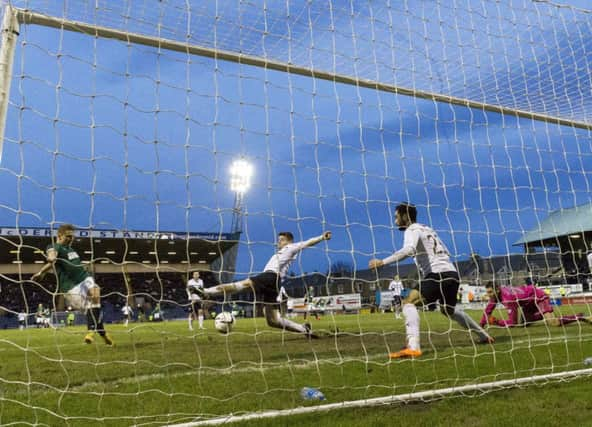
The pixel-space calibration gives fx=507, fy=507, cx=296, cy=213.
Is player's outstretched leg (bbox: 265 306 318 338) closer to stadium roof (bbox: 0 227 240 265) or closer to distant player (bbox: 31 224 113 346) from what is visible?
stadium roof (bbox: 0 227 240 265)

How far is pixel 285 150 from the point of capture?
4.38 meters

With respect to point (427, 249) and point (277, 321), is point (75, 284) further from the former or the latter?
point (427, 249)

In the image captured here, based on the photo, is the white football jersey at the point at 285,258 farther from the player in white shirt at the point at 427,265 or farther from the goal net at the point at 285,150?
the player in white shirt at the point at 427,265

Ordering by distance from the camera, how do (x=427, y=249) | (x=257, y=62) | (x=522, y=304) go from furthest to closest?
(x=522, y=304), (x=427, y=249), (x=257, y=62)

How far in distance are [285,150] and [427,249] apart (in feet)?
6.66

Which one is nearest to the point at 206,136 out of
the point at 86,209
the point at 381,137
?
the point at 86,209

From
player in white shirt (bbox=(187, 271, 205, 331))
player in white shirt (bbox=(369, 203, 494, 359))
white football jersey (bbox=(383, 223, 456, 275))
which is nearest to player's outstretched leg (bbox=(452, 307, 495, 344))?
player in white shirt (bbox=(369, 203, 494, 359))

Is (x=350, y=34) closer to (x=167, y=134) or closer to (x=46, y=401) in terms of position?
(x=167, y=134)

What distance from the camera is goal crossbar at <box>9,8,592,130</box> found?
3.69 meters

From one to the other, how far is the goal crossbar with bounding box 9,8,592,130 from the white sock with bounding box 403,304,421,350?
226 centimetres

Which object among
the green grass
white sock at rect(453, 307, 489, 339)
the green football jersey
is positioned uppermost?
the green football jersey

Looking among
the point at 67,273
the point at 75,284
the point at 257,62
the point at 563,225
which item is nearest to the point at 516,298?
the point at 257,62

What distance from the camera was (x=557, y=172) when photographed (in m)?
6.09

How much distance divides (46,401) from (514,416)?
3090 millimetres
